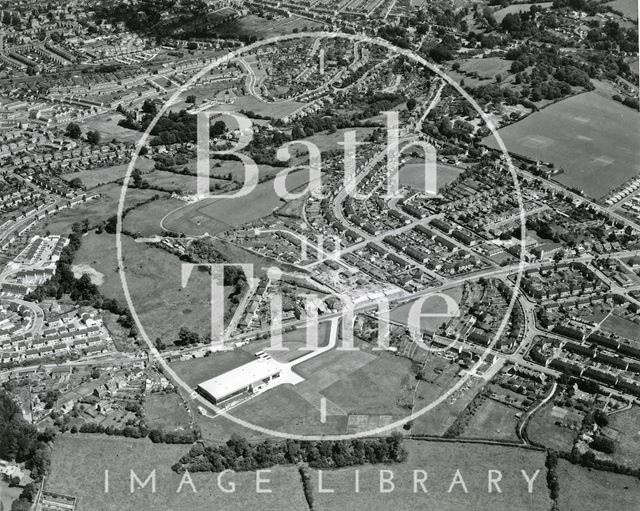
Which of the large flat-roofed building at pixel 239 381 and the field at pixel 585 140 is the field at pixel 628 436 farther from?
the field at pixel 585 140

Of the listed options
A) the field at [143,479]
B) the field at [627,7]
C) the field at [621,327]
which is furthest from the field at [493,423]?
the field at [627,7]

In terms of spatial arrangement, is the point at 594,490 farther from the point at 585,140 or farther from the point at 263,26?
the point at 263,26

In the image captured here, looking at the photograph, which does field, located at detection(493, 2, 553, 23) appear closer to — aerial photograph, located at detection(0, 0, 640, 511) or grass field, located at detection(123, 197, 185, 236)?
aerial photograph, located at detection(0, 0, 640, 511)

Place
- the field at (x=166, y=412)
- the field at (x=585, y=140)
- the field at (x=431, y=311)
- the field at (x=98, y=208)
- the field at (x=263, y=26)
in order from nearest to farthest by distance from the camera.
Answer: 1. the field at (x=166, y=412)
2. the field at (x=431, y=311)
3. the field at (x=98, y=208)
4. the field at (x=585, y=140)
5. the field at (x=263, y=26)

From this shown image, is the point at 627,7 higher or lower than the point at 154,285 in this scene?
higher

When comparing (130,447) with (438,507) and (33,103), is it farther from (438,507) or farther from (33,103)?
(33,103)

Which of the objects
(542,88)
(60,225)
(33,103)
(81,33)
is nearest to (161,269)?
(60,225)

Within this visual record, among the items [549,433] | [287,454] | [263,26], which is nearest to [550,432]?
[549,433]

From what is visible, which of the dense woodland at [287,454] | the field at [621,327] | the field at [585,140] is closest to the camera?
the dense woodland at [287,454]
